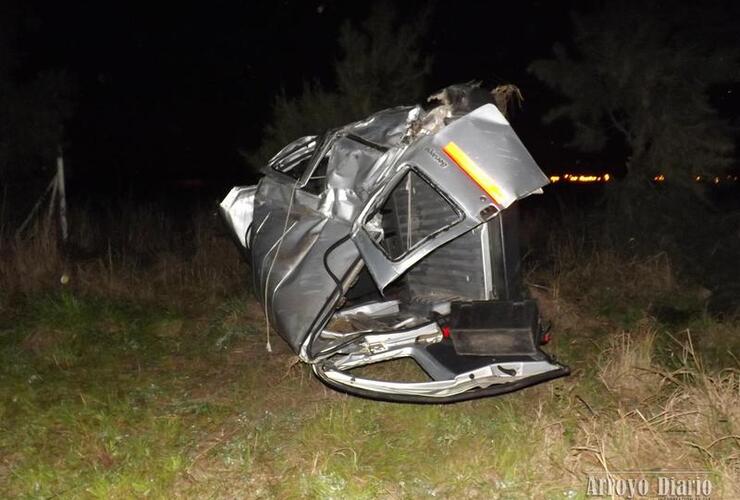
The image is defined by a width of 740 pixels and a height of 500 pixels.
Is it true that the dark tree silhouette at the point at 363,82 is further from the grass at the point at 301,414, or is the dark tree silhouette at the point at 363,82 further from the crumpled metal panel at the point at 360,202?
the crumpled metal panel at the point at 360,202

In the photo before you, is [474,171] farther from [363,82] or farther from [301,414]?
[363,82]

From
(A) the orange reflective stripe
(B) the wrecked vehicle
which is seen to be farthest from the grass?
(A) the orange reflective stripe

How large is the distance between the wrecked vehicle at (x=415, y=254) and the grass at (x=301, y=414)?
1.07ft

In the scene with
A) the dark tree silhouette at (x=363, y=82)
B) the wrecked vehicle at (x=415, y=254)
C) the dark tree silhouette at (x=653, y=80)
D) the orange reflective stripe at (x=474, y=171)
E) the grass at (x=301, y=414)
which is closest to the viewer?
the grass at (x=301, y=414)

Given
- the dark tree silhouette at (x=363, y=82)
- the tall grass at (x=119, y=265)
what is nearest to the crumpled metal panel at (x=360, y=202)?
the tall grass at (x=119, y=265)

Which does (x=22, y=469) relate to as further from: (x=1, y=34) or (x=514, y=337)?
(x=1, y=34)

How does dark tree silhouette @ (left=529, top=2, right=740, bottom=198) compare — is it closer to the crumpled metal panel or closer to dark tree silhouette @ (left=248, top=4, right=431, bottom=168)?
dark tree silhouette @ (left=248, top=4, right=431, bottom=168)

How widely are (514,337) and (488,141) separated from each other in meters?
1.27

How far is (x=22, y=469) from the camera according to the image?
3.85 meters

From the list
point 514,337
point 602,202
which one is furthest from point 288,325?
point 602,202

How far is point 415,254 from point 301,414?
1405 millimetres

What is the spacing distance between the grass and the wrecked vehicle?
1.07ft

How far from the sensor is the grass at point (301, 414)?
12.0 feet

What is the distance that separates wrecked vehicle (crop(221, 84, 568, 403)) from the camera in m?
4.14
